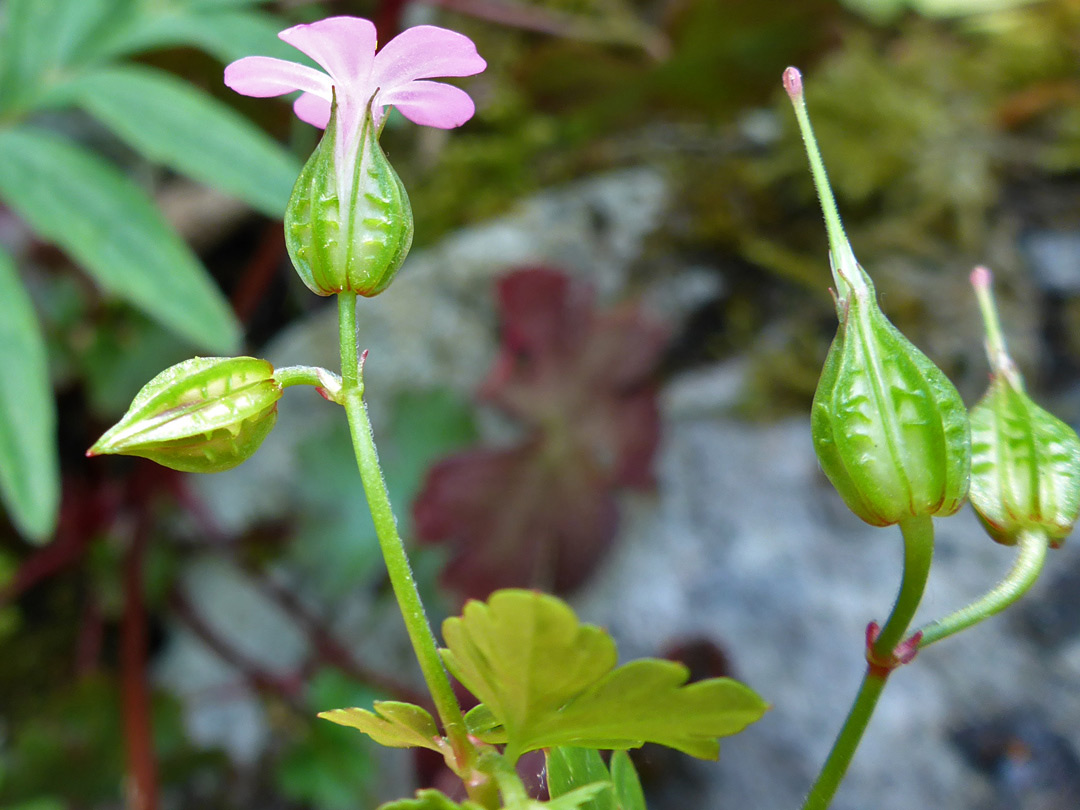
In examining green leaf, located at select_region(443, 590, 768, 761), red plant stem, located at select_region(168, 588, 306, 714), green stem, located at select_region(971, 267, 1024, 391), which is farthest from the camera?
red plant stem, located at select_region(168, 588, 306, 714)

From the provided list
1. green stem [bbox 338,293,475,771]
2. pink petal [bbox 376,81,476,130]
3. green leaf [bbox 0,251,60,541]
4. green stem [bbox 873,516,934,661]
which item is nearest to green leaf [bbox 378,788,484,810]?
green stem [bbox 338,293,475,771]

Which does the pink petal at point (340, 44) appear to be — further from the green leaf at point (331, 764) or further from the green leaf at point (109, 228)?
the green leaf at point (331, 764)

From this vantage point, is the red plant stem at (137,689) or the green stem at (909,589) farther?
the red plant stem at (137,689)

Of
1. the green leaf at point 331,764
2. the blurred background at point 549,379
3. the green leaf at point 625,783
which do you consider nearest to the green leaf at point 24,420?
the blurred background at point 549,379

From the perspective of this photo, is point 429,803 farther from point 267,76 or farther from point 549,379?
point 549,379

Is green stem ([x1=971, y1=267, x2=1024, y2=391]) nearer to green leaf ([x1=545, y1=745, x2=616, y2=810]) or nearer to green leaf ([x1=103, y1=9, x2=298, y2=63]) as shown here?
green leaf ([x1=545, y1=745, x2=616, y2=810])

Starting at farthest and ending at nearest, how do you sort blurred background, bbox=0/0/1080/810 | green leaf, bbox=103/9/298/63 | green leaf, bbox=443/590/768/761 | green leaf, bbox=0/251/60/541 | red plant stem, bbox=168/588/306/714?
red plant stem, bbox=168/588/306/714
green leaf, bbox=103/9/298/63
blurred background, bbox=0/0/1080/810
green leaf, bbox=0/251/60/541
green leaf, bbox=443/590/768/761

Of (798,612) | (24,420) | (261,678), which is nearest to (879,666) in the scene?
(798,612)
